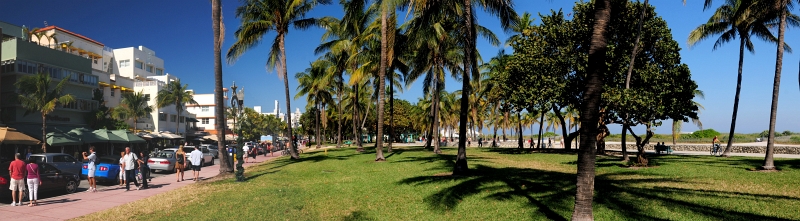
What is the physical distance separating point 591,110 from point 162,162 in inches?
830

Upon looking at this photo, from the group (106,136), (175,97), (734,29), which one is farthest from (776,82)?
(175,97)

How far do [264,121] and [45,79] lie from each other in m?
72.3

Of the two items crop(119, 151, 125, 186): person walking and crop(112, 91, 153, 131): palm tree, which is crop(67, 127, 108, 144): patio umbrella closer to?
crop(112, 91, 153, 131): palm tree

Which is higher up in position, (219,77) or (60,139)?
(219,77)

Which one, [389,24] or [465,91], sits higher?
[389,24]

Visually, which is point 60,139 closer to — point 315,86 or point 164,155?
point 164,155

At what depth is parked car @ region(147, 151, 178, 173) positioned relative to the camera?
21.1 meters

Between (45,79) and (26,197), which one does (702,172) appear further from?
(45,79)

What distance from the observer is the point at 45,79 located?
3003 cm

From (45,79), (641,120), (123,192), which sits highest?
(45,79)

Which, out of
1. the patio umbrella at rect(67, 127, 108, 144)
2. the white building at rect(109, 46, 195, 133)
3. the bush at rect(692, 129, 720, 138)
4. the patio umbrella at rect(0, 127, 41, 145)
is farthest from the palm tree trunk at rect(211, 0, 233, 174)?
the bush at rect(692, 129, 720, 138)

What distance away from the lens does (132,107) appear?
46.6m

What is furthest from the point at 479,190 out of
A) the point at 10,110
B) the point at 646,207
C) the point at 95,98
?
the point at 95,98

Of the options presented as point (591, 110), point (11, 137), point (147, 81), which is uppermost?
point (147, 81)
